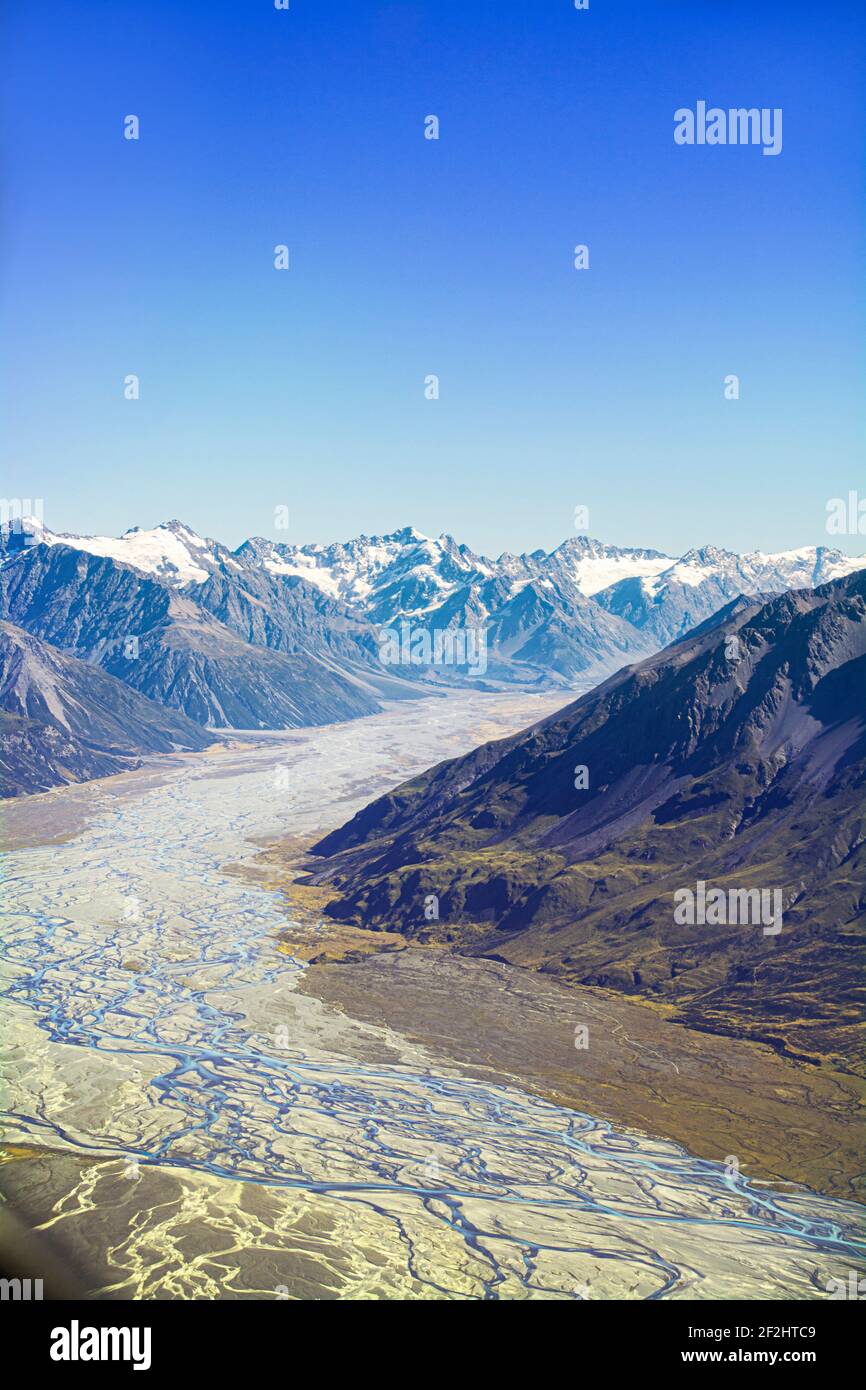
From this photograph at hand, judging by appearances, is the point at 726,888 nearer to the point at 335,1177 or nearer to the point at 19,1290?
the point at 335,1177

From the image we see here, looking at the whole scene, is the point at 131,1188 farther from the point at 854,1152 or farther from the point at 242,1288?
the point at 854,1152

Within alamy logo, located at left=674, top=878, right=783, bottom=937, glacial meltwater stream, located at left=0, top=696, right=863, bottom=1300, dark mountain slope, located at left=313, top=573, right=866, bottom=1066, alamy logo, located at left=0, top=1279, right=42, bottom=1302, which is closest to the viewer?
alamy logo, located at left=0, top=1279, right=42, bottom=1302

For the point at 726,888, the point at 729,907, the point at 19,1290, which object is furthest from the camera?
the point at 726,888

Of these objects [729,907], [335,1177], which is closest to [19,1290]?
[335,1177]

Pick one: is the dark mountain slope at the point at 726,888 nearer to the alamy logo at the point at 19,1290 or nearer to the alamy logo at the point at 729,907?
the alamy logo at the point at 729,907

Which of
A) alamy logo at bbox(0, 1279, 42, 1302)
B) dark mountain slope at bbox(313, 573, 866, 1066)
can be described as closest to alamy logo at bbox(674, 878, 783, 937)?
dark mountain slope at bbox(313, 573, 866, 1066)

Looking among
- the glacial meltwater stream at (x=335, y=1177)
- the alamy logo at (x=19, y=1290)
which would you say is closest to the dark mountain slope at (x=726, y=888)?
the glacial meltwater stream at (x=335, y=1177)

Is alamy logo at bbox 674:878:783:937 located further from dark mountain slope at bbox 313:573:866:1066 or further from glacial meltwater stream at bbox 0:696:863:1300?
glacial meltwater stream at bbox 0:696:863:1300
